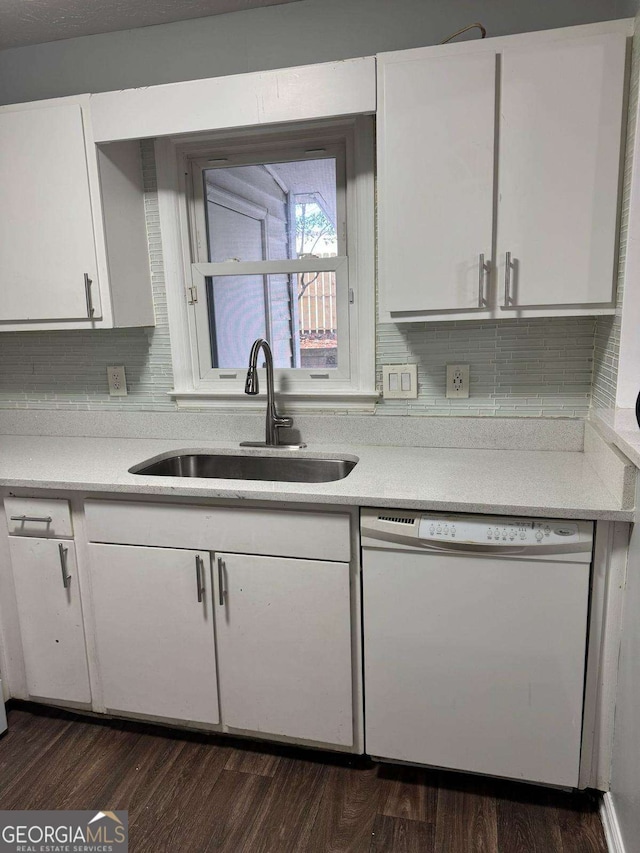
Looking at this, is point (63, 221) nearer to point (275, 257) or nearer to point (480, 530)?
point (275, 257)

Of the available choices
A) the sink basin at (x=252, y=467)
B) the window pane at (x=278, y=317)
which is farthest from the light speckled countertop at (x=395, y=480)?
the window pane at (x=278, y=317)

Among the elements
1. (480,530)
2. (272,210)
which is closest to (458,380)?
(480,530)

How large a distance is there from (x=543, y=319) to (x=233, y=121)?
3.80ft

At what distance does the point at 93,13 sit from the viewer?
1.93m

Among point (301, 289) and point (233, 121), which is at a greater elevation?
point (233, 121)

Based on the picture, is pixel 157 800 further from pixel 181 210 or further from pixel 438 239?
pixel 181 210

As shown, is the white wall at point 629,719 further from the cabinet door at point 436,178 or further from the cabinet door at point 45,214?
the cabinet door at point 45,214

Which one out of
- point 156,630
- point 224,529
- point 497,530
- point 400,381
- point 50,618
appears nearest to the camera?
point 497,530

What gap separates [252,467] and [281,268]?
733mm

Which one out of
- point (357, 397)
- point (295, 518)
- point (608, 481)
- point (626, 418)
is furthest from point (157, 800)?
point (626, 418)

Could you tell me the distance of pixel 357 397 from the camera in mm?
2090

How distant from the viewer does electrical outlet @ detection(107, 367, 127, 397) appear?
2.32 meters

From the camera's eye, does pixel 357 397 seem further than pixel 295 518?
Yes

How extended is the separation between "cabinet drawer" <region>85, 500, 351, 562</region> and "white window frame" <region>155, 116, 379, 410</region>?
0.60 meters
